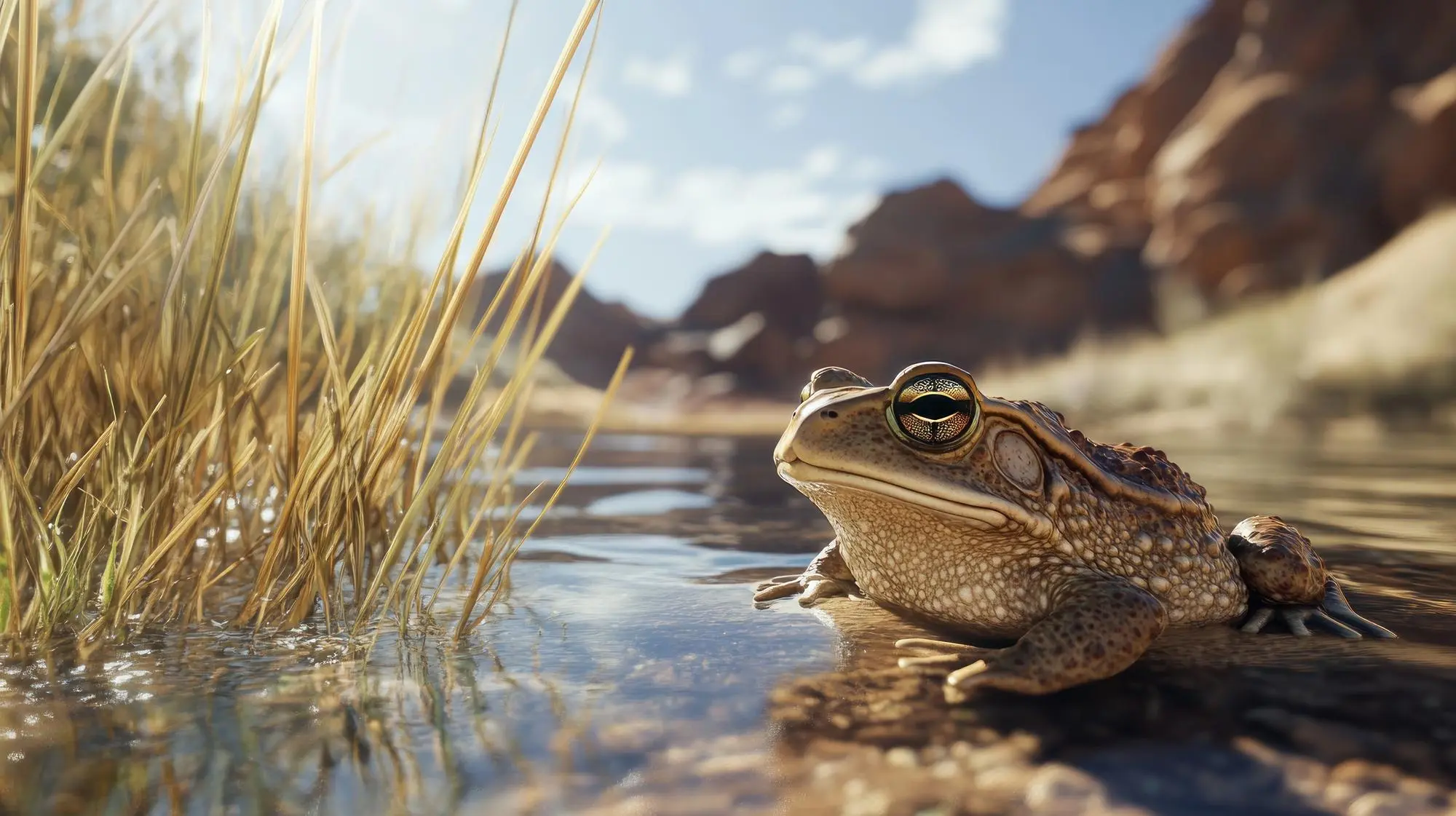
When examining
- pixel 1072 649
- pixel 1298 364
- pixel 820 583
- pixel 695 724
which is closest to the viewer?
pixel 695 724

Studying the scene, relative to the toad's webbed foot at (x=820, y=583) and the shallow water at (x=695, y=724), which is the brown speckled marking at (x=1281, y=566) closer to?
the shallow water at (x=695, y=724)

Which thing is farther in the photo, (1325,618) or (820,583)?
(820,583)

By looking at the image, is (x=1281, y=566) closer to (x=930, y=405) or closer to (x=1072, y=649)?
(x=1072, y=649)

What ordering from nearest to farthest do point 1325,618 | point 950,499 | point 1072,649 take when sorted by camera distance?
point 1072,649 → point 950,499 → point 1325,618

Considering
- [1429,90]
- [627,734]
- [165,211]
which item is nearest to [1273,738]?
[627,734]

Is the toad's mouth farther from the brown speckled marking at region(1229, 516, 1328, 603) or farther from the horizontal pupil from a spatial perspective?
the brown speckled marking at region(1229, 516, 1328, 603)

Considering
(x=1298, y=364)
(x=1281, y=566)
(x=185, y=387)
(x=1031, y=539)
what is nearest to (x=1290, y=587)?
(x=1281, y=566)

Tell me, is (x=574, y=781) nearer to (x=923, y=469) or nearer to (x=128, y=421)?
(x=923, y=469)

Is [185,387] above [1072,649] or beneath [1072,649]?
above
